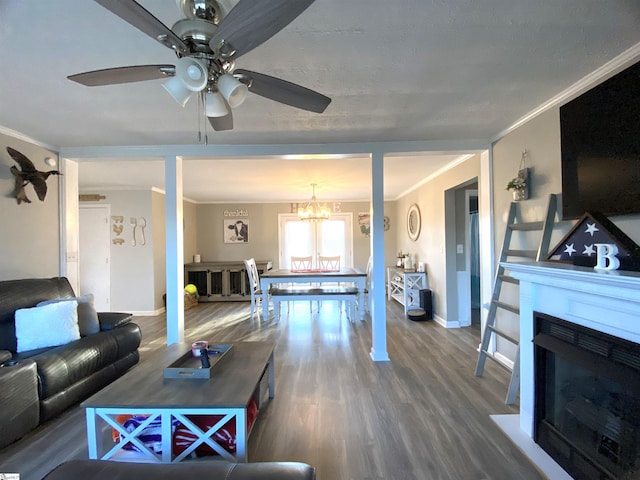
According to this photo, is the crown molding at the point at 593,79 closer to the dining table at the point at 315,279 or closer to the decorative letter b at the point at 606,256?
the decorative letter b at the point at 606,256

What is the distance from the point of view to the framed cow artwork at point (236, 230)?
7410mm

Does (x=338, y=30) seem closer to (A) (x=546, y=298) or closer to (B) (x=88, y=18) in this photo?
(B) (x=88, y=18)

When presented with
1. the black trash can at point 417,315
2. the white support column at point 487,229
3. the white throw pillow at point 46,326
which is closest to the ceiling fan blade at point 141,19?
the white throw pillow at point 46,326

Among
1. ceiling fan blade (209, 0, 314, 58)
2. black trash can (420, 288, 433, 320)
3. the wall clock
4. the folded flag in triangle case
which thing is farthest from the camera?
the wall clock

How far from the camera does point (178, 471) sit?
3.48 ft

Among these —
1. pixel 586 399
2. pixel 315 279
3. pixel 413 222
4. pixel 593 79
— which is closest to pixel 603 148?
pixel 593 79

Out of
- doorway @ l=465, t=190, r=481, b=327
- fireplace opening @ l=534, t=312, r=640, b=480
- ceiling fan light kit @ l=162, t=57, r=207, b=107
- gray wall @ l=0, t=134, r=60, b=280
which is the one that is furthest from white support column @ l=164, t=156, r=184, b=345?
doorway @ l=465, t=190, r=481, b=327

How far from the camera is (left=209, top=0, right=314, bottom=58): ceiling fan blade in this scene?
3.31 feet

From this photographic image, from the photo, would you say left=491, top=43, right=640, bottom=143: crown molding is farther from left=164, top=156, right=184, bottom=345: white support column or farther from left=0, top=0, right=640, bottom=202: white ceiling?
left=164, top=156, right=184, bottom=345: white support column

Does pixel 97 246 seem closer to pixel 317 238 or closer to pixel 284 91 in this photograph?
pixel 317 238

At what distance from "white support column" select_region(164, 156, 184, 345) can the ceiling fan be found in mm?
1917

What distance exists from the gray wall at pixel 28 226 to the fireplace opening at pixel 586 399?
436 centimetres

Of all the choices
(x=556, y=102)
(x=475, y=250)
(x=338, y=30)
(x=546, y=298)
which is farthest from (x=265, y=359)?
(x=475, y=250)

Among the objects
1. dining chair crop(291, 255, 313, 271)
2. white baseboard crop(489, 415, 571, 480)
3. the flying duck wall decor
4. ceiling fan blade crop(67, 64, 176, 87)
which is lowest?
white baseboard crop(489, 415, 571, 480)
